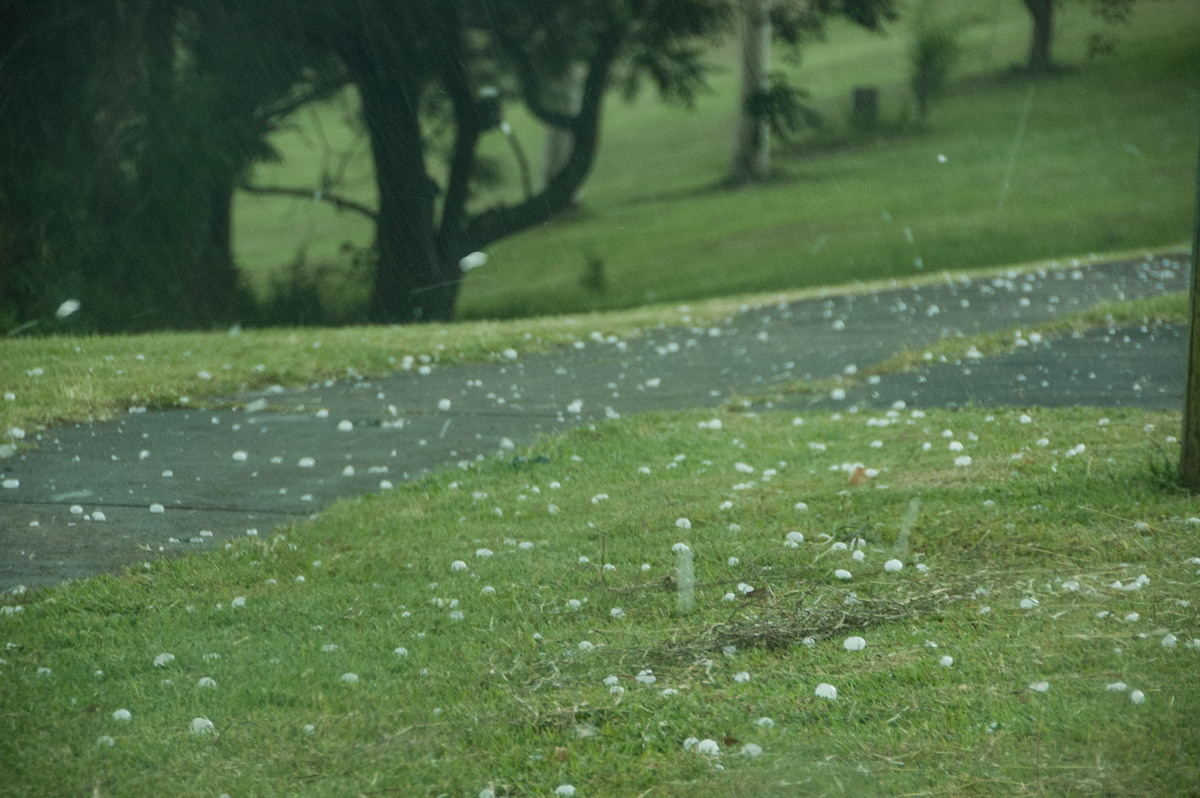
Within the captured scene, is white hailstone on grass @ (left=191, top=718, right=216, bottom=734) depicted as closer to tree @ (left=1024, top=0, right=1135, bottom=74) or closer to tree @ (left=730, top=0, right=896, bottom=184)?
tree @ (left=730, top=0, right=896, bottom=184)

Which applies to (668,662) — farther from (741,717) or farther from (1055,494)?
(1055,494)

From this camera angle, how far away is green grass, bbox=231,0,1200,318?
20859 mm

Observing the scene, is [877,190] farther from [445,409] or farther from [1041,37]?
[445,409]

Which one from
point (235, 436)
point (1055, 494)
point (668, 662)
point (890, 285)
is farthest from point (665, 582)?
point (890, 285)

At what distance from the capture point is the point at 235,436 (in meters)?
6.02

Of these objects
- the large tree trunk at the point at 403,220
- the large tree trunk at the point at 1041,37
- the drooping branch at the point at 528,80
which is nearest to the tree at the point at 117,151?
the large tree trunk at the point at 403,220

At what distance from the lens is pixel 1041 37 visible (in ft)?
113

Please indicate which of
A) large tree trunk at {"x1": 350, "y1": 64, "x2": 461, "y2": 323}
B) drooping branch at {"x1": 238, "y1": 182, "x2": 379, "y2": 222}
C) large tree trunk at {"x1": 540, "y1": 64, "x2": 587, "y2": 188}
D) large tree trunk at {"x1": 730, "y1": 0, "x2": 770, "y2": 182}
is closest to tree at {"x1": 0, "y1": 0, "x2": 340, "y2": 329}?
large tree trunk at {"x1": 350, "y1": 64, "x2": 461, "y2": 323}

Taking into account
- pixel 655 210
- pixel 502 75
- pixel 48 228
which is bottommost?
pixel 655 210

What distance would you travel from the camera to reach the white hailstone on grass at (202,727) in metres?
2.71

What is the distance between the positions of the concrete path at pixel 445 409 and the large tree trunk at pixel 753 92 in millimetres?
5761

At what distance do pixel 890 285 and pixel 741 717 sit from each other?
34.0 feet

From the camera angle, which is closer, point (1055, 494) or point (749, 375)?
point (1055, 494)

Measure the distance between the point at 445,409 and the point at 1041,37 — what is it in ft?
106
